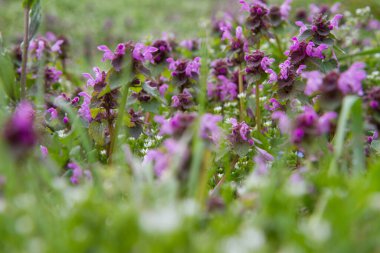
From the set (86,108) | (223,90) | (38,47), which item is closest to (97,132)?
(86,108)

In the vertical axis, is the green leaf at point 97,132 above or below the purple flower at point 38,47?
above

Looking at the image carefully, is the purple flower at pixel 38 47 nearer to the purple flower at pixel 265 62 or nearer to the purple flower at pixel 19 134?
the purple flower at pixel 265 62

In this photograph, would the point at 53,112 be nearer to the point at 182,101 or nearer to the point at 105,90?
the point at 105,90

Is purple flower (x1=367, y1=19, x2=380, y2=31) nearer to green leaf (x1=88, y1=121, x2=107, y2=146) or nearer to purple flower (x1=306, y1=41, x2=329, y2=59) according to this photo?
purple flower (x1=306, y1=41, x2=329, y2=59)

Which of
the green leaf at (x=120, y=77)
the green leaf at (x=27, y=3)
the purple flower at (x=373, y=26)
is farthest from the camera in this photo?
the purple flower at (x=373, y=26)

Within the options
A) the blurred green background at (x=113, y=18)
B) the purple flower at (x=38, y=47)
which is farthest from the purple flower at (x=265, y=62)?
the blurred green background at (x=113, y=18)

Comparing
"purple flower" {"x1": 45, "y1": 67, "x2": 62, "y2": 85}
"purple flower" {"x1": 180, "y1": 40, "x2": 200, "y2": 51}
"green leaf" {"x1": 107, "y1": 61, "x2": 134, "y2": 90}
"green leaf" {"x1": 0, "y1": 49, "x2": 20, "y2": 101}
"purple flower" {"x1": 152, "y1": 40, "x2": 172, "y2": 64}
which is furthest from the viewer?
"purple flower" {"x1": 180, "y1": 40, "x2": 200, "y2": 51}

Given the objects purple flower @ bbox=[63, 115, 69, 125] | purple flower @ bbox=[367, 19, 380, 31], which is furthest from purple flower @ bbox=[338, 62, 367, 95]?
purple flower @ bbox=[367, 19, 380, 31]

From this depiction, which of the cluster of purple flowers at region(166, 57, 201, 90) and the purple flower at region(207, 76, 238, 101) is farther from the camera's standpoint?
the purple flower at region(207, 76, 238, 101)
